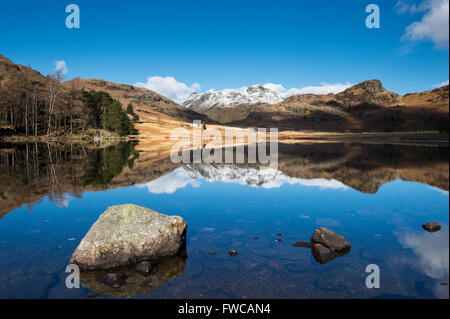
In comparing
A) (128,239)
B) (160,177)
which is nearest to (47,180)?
(160,177)

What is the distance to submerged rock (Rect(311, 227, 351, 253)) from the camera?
9.35m

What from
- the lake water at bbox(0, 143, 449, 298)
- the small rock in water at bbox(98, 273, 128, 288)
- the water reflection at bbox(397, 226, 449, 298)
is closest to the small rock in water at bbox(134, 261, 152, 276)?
the lake water at bbox(0, 143, 449, 298)

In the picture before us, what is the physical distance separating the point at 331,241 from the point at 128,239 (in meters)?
6.95

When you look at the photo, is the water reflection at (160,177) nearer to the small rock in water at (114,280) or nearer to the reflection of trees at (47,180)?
the reflection of trees at (47,180)

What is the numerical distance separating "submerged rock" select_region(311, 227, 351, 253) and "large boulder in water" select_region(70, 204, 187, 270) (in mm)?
4946

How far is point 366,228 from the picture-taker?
38.8ft

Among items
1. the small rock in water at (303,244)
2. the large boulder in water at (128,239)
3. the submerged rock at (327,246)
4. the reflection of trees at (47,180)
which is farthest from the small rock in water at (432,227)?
the reflection of trees at (47,180)

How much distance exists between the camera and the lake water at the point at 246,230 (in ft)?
24.1

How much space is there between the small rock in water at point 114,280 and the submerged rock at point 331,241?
6602 mm

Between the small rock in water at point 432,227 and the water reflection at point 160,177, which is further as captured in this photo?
the water reflection at point 160,177

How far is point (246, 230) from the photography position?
11500 millimetres
